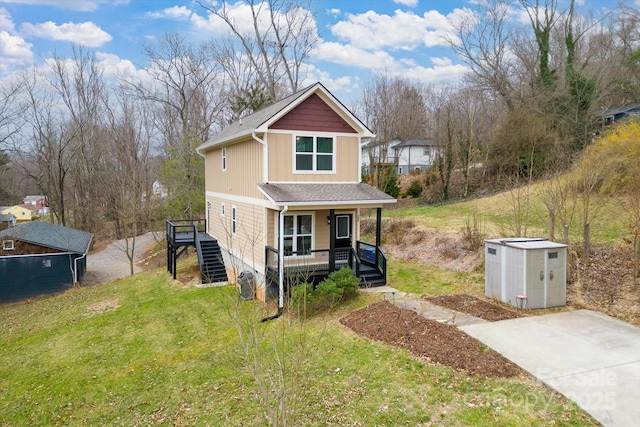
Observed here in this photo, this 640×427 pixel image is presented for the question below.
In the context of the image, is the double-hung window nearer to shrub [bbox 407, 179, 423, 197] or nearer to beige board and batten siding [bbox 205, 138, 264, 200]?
beige board and batten siding [bbox 205, 138, 264, 200]

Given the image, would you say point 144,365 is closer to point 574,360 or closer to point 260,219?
point 260,219

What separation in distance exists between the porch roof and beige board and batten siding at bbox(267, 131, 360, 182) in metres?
0.27

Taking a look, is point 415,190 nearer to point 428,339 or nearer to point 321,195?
point 321,195

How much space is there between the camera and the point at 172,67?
3478cm

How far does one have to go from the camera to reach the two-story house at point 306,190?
12.3 metres

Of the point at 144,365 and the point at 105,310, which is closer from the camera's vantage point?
the point at 144,365

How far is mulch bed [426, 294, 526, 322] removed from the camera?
8.93 metres

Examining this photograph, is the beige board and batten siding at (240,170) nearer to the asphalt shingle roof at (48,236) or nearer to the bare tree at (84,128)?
the asphalt shingle roof at (48,236)

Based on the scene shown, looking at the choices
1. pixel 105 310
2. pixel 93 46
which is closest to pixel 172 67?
pixel 93 46

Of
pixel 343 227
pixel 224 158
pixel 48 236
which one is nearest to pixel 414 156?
pixel 224 158

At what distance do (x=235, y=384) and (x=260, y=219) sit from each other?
626 centimetres

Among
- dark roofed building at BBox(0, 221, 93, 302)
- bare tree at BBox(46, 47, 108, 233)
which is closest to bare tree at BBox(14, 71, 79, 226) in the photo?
bare tree at BBox(46, 47, 108, 233)

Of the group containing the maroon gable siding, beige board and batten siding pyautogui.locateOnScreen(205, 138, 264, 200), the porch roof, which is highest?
the maroon gable siding

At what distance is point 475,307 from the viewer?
378 inches
